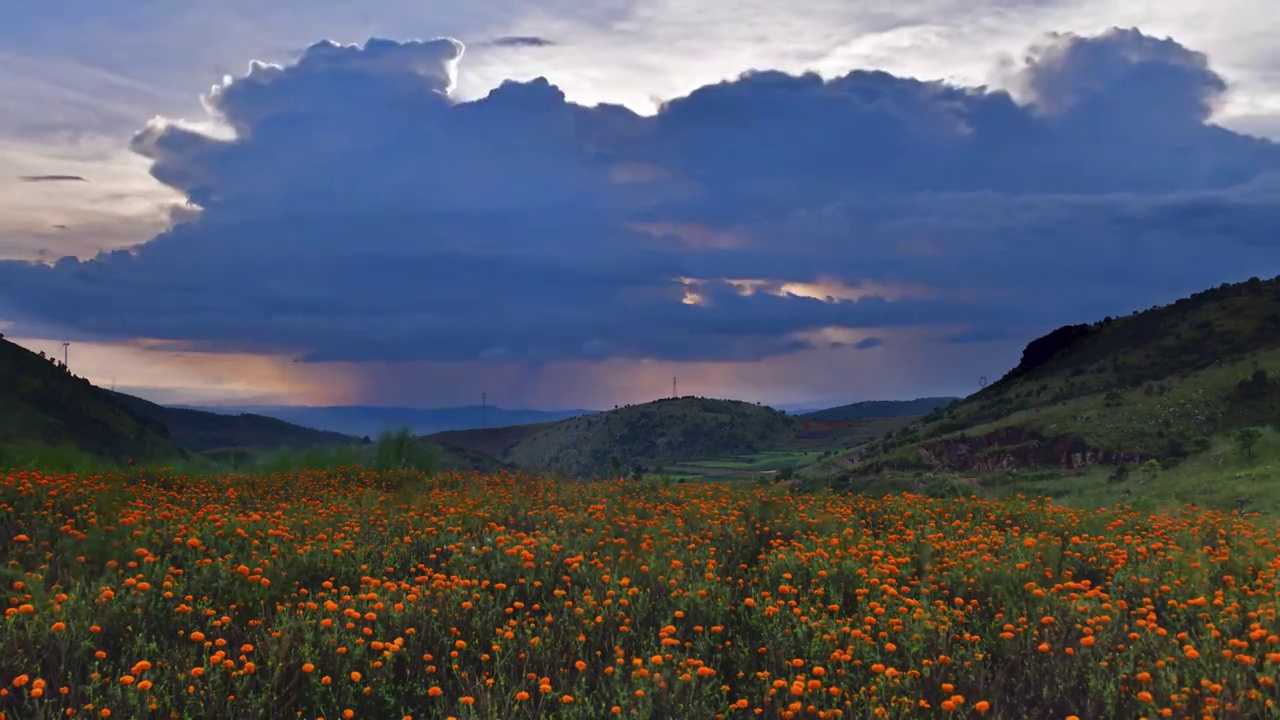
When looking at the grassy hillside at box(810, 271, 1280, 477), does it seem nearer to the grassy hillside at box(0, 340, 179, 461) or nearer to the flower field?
the flower field

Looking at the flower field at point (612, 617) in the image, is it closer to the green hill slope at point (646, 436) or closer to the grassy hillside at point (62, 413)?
the grassy hillside at point (62, 413)

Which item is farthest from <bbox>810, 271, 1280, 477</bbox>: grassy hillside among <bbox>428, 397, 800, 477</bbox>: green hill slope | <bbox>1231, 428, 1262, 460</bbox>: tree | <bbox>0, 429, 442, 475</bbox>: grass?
<bbox>428, 397, 800, 477</bbox>: green hill slope

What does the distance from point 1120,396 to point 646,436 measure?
3677 inches

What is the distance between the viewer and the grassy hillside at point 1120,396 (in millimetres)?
46281

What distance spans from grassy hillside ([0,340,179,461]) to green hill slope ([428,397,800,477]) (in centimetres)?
5960

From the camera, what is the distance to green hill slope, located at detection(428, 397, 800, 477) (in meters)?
136

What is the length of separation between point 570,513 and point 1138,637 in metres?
A: 7.24

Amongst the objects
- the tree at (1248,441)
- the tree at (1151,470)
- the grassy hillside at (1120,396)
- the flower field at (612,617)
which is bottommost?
the flower field at (612,617)

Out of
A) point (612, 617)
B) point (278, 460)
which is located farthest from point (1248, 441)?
point (612, 617)

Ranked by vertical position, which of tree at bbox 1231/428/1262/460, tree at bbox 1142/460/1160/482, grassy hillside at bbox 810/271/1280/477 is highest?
grassy hillside at bbox 810/271/1280/477

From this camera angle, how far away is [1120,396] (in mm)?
53062

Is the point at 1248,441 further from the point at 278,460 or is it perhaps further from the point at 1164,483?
the point at 278,460

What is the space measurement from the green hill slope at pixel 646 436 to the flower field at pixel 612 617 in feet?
381

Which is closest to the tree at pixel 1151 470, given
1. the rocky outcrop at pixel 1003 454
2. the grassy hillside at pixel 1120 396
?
the grassy hillside at pixel 1120 396
